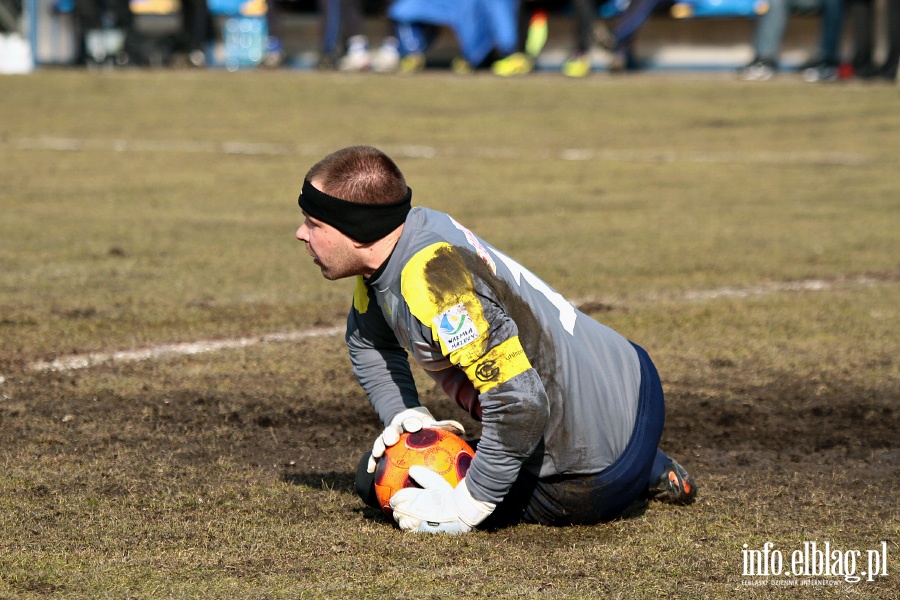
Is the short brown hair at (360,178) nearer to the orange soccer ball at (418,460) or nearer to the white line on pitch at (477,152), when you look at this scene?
the orange soccer ball at (418,460)

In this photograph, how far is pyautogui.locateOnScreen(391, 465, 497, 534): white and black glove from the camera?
372 cm

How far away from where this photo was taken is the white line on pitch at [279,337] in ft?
19.9

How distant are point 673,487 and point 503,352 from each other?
1.09 metres

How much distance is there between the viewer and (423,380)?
6.04m

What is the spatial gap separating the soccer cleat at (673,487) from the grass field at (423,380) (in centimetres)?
6

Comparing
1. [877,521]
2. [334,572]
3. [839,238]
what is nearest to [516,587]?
[334,572]

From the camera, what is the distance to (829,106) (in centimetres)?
1708

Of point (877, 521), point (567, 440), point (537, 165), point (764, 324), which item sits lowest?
point (537, 165)

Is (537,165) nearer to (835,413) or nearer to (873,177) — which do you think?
(873,177)

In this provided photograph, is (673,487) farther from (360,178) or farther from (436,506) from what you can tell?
(360,178)

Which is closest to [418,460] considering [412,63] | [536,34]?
[536,34]

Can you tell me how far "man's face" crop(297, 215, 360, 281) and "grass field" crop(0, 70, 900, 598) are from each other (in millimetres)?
872

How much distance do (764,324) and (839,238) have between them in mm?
3136

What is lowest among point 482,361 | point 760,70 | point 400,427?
point 760,70
